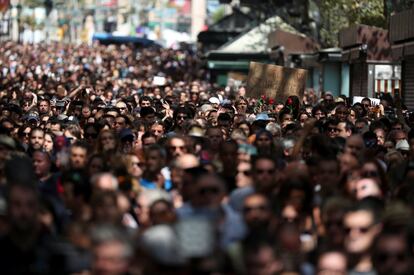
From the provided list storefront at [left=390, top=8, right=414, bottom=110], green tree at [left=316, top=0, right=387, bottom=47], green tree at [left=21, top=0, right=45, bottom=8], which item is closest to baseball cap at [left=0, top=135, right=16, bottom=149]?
storefront at [left=390, top=8, right=414, bottom=110]

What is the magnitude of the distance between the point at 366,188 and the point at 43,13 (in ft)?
433

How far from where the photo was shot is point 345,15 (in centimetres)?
4544

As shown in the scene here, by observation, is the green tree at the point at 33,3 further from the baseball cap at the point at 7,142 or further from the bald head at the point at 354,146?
the bald head at the point at 354,146

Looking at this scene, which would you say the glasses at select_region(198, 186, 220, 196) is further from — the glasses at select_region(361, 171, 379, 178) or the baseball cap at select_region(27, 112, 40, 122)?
the baseball cap at select_region(27, 112, 40, 122)

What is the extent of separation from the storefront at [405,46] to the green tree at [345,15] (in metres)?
7.96

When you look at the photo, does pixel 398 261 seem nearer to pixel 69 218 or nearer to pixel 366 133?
pixel 69 218

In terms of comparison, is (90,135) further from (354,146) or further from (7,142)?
(354,146)

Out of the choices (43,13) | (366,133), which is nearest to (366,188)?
(366,133)

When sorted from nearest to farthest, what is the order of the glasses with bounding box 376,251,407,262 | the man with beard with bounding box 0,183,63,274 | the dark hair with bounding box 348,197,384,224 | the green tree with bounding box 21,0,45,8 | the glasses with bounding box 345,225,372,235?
the glasses with bounding box 376,251,407,262 < the man with beard with bounding box 0,183,63,274 < the glasses with bounding box 345,225,372,235 < the dark hair with bounding box 348,197,384,224 < the green tree with bounding box 21,0,45,8

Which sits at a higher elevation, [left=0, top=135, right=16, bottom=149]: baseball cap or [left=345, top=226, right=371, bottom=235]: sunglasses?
[left=0, top=135, right=16, bottom=149]: baseball cap

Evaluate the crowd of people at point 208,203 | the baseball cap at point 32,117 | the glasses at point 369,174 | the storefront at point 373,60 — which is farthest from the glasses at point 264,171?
the storefront at point 373,60

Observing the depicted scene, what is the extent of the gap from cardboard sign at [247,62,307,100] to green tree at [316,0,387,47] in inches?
484

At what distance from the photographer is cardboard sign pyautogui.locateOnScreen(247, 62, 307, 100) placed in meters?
27.7

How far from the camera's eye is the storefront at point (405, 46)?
2945 centimetres
